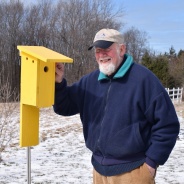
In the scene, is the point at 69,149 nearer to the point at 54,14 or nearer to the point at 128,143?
the point at 128,143

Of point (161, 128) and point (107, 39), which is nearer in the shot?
point (161, 128)

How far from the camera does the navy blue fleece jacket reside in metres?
2.44

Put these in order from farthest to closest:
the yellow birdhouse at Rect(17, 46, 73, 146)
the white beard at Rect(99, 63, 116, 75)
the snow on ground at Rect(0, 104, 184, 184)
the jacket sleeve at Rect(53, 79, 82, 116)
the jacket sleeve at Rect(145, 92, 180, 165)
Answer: the snow on ground at Rect(0, 104, 184, 184) < the jacket sleeve at Rect(53, 79, 82, 116) < the yellow birdhouse at Rect(17, 46, 73, 146) < the white beard at Rect(99, 63, 116, 75) < the jacket sleeve at Rect(145, 92, 180, 165)

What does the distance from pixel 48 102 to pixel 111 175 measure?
73cm

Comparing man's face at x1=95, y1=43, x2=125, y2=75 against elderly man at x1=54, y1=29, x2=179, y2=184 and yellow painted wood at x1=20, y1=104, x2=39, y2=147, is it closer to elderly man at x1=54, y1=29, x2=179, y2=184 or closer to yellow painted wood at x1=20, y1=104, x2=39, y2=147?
elderly man at x1=54, y1=29, x2=179, y2=184

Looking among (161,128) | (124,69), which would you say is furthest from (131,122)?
(124,69)

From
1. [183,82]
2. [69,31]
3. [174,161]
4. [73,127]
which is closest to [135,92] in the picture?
[174,161]

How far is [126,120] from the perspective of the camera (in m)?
2.47

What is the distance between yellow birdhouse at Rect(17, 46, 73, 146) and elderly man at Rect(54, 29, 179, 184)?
351mm

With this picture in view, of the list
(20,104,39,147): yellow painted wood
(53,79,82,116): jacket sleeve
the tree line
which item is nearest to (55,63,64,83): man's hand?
(53,79,82,116): jacket sleeve

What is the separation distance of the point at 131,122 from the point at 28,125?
86 centimetres

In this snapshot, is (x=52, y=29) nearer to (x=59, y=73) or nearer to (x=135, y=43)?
(x=135, y=43)

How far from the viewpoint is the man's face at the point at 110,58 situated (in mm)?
2535

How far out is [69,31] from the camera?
A: 35281mm
